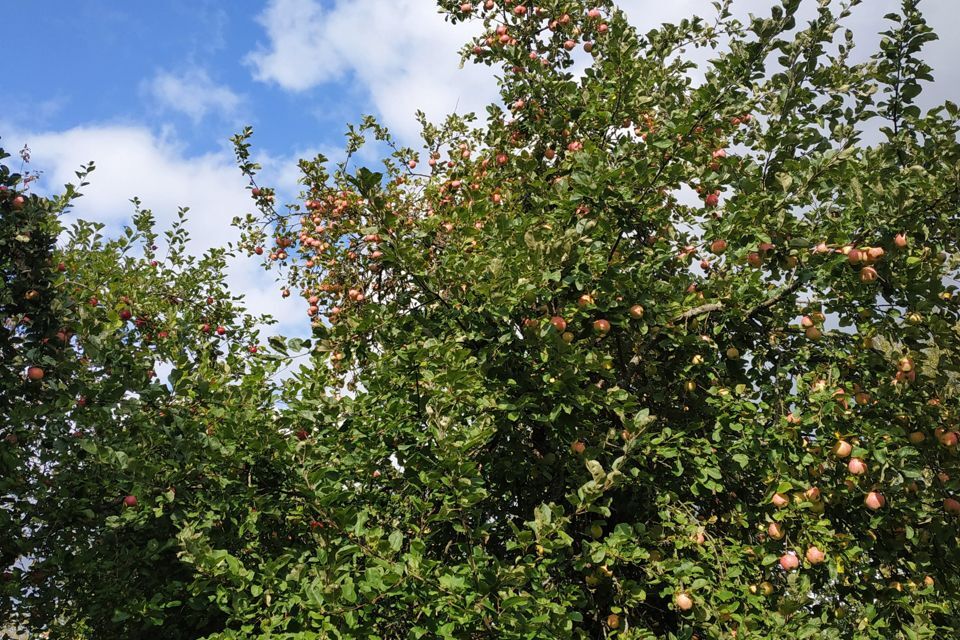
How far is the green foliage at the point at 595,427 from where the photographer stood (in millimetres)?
3666

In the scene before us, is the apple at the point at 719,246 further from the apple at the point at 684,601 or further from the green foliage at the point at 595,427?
the apple at the point at 684,601

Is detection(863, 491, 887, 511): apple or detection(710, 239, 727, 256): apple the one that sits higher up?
detection(710, 239, 727, 256): apple

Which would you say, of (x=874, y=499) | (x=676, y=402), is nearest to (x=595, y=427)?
(x=676, y=402)

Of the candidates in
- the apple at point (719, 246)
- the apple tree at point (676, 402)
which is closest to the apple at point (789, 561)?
the apple tree at point (676, 402)

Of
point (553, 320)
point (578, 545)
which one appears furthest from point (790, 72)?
point (578, 545)

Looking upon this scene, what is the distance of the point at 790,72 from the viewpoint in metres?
4.40

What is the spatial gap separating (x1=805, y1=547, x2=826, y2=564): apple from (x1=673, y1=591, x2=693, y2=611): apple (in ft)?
2.38

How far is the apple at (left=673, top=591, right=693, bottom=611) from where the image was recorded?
3.68 m

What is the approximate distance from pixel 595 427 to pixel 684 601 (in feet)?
4.10

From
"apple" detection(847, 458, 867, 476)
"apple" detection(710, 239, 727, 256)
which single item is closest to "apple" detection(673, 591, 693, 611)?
"apple" detection(847, 458, 867, 476)

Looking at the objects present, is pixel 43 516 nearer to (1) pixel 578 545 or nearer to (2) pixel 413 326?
(2) pixel 413 326

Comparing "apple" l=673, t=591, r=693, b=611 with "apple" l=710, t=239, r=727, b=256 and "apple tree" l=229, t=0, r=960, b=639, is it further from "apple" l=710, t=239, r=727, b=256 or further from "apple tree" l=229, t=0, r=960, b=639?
"apple" l=710, t=239, r=727, b=256

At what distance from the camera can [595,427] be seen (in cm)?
457

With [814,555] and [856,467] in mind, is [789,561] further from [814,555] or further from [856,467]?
[856,467]
